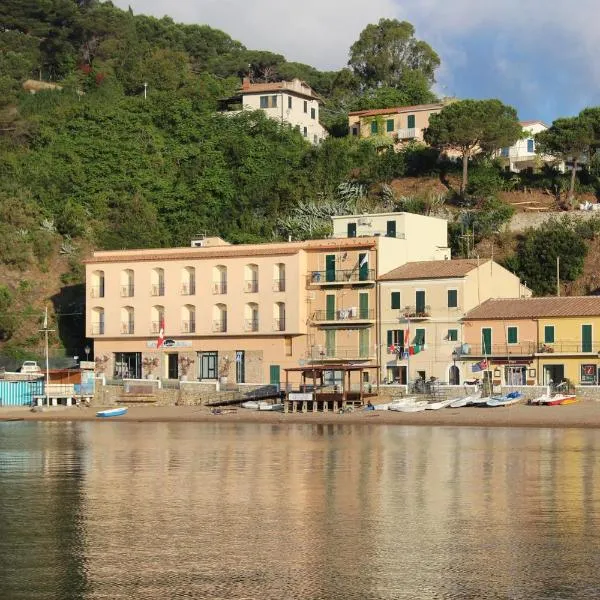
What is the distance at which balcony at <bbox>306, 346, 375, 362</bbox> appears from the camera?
80.3 meters

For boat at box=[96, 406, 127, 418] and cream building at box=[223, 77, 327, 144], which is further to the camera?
cream building at box=[223, 77, 327, 144]

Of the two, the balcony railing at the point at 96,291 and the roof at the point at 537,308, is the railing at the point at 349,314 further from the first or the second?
the balcony railing at the point at 96,291

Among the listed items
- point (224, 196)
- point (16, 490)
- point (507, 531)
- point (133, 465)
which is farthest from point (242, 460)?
point (224, 196)

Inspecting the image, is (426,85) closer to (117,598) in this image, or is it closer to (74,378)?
(74,378)

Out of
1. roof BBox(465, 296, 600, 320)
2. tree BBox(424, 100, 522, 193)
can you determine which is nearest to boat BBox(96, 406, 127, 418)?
roof BBox(465, 296, 600, 320)

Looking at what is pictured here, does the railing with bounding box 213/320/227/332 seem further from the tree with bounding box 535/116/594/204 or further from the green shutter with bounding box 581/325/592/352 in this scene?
the tree with bounding box 535/116/594/204

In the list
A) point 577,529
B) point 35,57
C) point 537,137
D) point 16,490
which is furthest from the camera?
point 35,57

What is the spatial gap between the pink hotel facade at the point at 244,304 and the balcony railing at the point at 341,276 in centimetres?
6

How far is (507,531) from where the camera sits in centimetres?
3147

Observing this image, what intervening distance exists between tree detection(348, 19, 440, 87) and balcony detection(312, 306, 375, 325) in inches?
2083

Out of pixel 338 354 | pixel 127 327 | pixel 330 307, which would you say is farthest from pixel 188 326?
pixel 338 354

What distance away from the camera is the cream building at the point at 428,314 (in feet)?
254

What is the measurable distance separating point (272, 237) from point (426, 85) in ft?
115

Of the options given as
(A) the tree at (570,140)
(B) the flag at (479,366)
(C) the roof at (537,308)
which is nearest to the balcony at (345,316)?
(C) the roof at (537,308)
